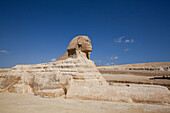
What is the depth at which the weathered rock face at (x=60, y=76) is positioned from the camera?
6.73 meters

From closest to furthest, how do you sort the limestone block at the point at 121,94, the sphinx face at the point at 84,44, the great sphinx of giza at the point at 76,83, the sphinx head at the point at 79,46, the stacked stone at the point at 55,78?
the limestone block at the point at 121,94
the great sphinx of giza at the point at 76,83
the stacked stone at the point at 55,78
the sphinx head at the point at 79,46
the sphinx face at the point at 84,44

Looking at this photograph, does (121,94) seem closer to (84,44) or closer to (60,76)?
(60,76)

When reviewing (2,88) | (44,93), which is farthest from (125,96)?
(2,88)

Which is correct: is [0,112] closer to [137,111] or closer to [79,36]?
[137,111]

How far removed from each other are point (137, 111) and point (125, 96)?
1063 millimetres

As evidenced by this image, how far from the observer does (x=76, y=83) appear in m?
6.61

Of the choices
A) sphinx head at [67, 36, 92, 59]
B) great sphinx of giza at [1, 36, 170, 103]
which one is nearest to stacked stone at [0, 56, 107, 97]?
great sphinx of giza at [1, 36, 170, 103]

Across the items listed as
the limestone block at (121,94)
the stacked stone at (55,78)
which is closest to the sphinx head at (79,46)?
the stacked stone at (55,78)

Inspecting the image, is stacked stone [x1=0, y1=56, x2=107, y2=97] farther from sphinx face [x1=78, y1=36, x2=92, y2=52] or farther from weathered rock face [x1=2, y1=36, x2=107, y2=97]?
sphinx face [x1=78, y1=36, x2=92, y2=52]

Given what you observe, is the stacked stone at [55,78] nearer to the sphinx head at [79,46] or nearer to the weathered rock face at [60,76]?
the weathered rock face at [60,76]

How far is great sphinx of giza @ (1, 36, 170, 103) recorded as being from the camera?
5.25 meters

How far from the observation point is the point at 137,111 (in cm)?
423

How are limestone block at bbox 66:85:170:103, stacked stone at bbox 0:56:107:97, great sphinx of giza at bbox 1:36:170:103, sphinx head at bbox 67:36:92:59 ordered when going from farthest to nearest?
sphinx head at bbox 67:36:92:59
stacked stone at bbox 0:56:107:97
great sphinx of giza at bbox 1:36:170:103
limestone block at bbox 66:85:170:103

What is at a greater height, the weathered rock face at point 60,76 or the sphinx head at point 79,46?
the sphinx head at point 79,46
